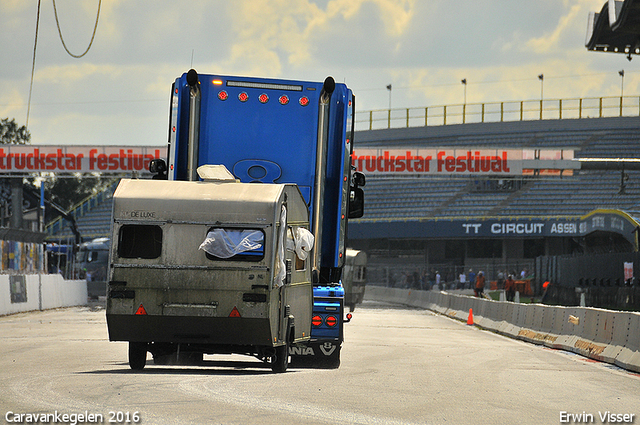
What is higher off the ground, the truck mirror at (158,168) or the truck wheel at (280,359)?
the truck mirror at (158,168)

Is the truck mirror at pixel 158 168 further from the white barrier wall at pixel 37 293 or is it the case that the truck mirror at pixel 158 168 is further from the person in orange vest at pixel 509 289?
the person in orange vest at pixel 509 289

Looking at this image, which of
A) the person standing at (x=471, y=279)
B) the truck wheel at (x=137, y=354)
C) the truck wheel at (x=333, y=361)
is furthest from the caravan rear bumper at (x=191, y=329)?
the person standing at (x=471, y=279)

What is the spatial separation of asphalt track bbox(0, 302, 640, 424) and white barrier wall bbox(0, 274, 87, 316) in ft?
40.5

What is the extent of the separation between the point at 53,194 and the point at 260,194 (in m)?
113

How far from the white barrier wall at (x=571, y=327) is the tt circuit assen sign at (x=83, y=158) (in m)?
18.4

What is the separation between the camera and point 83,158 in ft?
152

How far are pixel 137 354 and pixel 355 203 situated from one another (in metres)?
4.01

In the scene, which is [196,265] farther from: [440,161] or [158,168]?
[440,161]

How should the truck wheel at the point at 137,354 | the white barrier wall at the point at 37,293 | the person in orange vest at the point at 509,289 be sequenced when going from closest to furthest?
1. the truck wheel at the point at 137,354
2. the white barrier wall at the point at 37,293
3. the person in orange vest at the point at 509,289

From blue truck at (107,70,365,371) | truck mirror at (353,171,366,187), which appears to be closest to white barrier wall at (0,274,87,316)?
blue truck at (107,70,365,371)

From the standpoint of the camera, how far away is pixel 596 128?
6969 centimetres

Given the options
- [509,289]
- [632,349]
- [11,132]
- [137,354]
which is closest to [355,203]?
[137,354]

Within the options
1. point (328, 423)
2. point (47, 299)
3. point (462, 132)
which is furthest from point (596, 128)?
point (328, 423)

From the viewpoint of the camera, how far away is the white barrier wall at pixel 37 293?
31266mm
